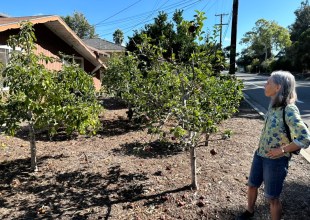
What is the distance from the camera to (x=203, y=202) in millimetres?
3932

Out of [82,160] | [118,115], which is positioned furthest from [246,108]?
[82,160]

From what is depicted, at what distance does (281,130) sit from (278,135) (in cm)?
6

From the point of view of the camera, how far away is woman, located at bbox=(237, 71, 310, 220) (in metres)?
2.82

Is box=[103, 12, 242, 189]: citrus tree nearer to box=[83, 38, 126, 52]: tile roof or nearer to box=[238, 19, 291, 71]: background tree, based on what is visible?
box=[83, 38, 126, 52]: tile roof

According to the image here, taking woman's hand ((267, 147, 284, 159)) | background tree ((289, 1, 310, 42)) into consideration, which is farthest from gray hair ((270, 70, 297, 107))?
background tree ((289, 1, 310, 42))

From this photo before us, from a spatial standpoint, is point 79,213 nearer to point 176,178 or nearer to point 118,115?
point 176,178

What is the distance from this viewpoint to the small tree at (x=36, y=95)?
4.27 metres

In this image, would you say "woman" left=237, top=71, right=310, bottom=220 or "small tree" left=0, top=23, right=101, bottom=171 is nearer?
"woman" left=237, top=71, right=310, bottom=220

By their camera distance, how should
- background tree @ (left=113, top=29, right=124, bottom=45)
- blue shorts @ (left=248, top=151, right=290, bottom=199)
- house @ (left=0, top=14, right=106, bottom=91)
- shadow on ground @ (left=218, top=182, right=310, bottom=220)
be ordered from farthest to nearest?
background tree @ (left=113, top=29, right=124, bottom=45)
house @ (left=0, top=14, right=106, bottom=91)
shadow on ground @ (left=218, top=182, right=310, bottom=220)
blue shorts @ (left=248, top=151, right=290, bottom=199)

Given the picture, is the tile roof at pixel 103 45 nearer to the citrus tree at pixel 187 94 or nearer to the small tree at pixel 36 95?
the small tree at pixel 36 95

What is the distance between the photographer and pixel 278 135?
118 inches

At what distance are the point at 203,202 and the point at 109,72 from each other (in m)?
8.78

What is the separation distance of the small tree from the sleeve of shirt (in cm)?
285

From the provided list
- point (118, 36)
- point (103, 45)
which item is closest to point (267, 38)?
point (118, 36)
